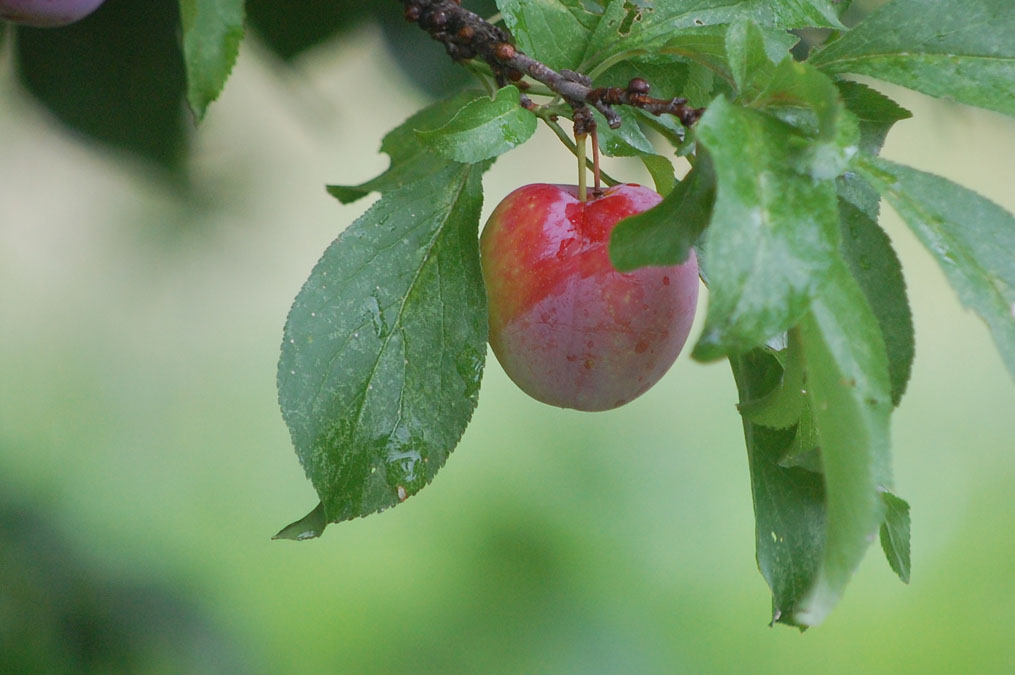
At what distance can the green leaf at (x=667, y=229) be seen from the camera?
0.40 meters

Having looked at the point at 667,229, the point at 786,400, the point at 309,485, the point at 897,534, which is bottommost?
the point at 309,485

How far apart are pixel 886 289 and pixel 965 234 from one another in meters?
0.05

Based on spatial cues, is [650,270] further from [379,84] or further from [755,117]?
[379,84]

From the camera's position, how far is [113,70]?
76cm

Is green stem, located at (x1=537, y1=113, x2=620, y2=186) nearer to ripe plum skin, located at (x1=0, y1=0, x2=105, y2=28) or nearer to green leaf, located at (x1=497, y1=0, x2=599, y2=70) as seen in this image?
green leaf, located at (x1=497, y1=0, x2=599, y2=70)

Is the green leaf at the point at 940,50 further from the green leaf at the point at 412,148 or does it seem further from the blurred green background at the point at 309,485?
the blurred green background at the point at 309,485

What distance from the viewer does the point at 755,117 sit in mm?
380

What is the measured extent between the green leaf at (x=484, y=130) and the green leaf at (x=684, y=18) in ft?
0.22

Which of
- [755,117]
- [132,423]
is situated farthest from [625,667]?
[755,117]

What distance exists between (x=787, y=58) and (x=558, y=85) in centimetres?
15

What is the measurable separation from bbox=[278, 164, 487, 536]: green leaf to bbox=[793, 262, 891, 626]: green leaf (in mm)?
211

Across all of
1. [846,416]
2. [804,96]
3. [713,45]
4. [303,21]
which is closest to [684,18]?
[713,45]

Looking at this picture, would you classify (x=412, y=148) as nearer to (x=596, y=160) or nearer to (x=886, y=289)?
(x=596, y=160)

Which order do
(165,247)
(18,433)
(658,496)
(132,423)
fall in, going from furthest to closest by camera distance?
(658,496) → (132,423) → (18,433) → (165,247)
